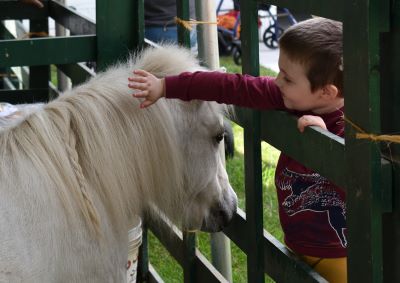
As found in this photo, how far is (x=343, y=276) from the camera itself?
2381 mm

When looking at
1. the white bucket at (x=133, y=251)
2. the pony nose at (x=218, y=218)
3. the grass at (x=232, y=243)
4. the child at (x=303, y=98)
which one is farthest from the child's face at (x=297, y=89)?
the grass at (x=232, y=243)

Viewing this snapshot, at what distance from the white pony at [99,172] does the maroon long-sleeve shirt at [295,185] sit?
0.31ft

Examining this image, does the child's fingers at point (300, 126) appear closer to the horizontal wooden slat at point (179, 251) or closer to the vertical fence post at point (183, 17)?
the horizontal wooden slat at point (179, 251)

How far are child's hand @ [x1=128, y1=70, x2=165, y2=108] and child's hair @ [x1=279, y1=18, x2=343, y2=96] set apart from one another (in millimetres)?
424

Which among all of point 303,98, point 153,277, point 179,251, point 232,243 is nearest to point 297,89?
point 303,98

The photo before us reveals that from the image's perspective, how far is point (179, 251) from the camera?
3.34 metres

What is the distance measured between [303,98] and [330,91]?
0.29 ft

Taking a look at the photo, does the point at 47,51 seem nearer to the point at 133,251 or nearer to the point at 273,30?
the point at 133,251

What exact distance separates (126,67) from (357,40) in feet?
3.52

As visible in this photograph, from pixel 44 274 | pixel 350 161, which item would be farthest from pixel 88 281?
pixel 350 161

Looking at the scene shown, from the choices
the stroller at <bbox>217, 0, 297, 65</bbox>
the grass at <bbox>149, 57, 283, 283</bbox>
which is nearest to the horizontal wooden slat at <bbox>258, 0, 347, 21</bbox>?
the grass at <bbox>149, 57, 283, 283</bbox>

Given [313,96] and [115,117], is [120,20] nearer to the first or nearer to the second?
[115,117]

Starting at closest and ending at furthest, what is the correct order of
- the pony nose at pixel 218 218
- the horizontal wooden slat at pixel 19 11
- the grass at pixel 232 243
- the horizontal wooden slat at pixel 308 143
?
1. the horizontal wooden slat at pixel 308 143
2. the pony nose at pixel 218 218
3. the grass at pixel 232 243
4. the horizontal wooden slat at pixel 19 11

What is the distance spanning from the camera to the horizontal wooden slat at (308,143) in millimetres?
1921
